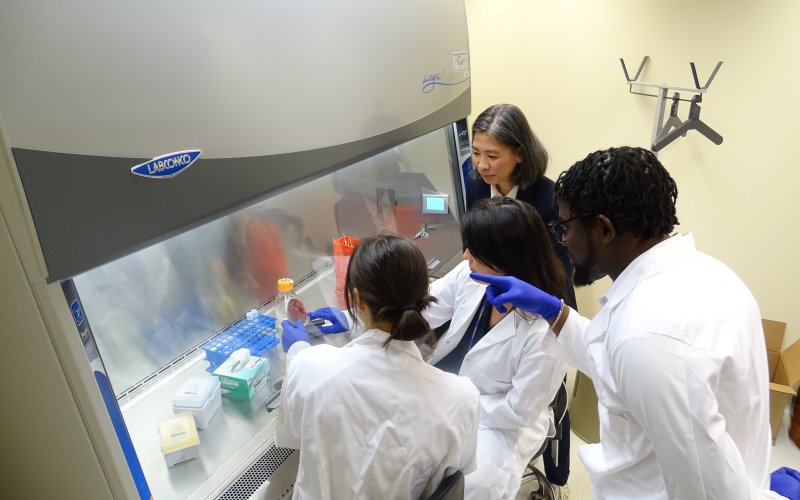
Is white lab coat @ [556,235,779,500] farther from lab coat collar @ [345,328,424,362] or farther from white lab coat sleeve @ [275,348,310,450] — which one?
white lab coat sleeve @ [275,348,310,450]

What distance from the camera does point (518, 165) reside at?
6.33 ft

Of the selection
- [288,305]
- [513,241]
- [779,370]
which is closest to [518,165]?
[513,241]

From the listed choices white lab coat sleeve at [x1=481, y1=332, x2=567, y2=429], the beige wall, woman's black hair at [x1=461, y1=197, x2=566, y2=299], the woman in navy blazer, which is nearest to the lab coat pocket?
white lab coat sleeve at [x1=481, y1=332, x2=567, y2=429]

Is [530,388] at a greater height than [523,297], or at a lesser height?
lesser

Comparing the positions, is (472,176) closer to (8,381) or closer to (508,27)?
(508,27)

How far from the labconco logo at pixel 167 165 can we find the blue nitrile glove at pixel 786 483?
1.45m

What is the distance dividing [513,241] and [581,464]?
142cm

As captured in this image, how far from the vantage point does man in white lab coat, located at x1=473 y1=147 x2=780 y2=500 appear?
0.83 metres

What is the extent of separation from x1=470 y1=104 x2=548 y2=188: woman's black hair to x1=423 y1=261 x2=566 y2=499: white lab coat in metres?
0.70

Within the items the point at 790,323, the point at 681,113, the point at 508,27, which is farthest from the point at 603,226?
the point at 790,323

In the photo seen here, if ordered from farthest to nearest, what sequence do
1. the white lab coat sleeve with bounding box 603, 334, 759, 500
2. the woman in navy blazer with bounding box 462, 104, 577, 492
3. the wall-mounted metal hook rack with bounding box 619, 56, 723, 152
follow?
1. the wall-mounted metal hook rack with bounding box 619, 56, 723, 152
2. the woman in navy blazer with bounding box 462, 104, 577, 492
3. the white lab coat sleeve with bounding box 603, 334, 759, 500

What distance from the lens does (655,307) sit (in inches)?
35.1

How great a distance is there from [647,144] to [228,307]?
231 cm

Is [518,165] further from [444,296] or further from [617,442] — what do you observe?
[617,442]
